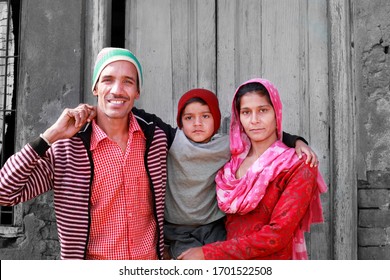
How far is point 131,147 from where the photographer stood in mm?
2371

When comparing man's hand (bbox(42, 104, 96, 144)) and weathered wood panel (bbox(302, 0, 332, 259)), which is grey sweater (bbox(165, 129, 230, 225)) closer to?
man's hand (bbox(42, 104, 96, 144))

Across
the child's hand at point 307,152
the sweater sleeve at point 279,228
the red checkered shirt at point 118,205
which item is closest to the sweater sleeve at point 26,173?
the red checkered shirt at point 118,205

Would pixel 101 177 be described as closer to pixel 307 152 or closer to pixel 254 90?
pixel 254 90

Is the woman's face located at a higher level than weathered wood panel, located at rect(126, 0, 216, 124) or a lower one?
lower

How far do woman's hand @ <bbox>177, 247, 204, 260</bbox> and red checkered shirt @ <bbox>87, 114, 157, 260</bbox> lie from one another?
0.16 m

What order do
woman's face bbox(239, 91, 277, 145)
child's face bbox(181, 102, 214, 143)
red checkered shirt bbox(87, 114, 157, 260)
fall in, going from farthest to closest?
child's face bbox(181, 102, 214, 143)
woman's face bbox(239, 91, 277, 145)
red checkered shirt bbox(87, 114, 157, 260)

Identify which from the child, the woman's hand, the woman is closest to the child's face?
the child

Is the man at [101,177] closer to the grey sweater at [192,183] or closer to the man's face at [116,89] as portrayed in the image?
the man's face at [116,89]

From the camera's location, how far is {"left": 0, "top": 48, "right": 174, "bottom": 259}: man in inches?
87.5

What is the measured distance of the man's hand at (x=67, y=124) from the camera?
2.20 m

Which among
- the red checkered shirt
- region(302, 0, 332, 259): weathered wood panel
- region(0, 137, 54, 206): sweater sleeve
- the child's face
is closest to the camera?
region(0, 137, 54, 206): sweater sleeve

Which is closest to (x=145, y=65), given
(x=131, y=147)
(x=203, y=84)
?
(x=203, y=84)

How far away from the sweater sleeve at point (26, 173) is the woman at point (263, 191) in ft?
2.66

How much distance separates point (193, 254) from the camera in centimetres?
229
